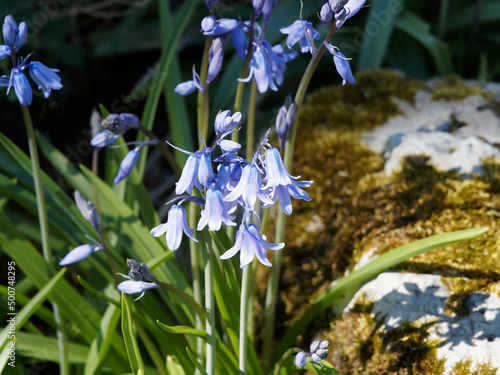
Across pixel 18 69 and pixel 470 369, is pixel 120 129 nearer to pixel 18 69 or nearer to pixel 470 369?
pixel 18 69

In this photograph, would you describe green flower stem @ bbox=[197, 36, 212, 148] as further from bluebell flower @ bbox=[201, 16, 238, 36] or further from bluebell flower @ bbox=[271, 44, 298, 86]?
bluebell flower @ bbox=[271, 44, 298, 86]

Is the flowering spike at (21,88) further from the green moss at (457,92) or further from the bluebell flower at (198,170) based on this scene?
the green moss at (457,92)

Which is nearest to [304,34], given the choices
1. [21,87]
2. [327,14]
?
[327,14]

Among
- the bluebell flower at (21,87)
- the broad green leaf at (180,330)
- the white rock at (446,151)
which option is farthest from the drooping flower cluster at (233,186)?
the white rock at (446,151)

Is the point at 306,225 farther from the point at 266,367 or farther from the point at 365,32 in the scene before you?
the point at 365,32

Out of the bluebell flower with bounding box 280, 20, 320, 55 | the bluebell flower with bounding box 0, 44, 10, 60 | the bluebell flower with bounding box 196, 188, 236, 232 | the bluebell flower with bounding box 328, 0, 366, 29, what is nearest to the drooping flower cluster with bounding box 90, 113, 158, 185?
the bluebell flower with bounding box 0, 44, 10, 60
